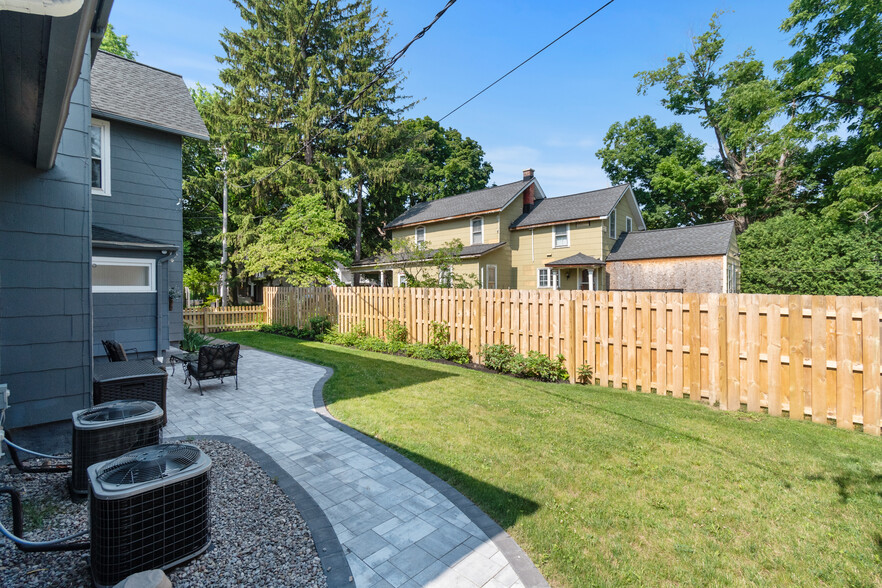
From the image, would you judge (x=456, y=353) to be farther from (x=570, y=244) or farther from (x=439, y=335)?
(x=570, y=244)

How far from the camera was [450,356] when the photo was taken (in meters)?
9.16

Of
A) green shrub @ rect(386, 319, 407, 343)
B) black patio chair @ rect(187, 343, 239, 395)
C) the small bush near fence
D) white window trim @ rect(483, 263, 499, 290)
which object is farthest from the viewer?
white window trim @ rect(483, 263, 499, 290)

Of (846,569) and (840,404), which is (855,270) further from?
(846,569)

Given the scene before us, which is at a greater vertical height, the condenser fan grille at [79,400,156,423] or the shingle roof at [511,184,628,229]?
the shingle roof at [511,184,628,229]

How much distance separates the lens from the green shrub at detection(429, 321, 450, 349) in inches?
376

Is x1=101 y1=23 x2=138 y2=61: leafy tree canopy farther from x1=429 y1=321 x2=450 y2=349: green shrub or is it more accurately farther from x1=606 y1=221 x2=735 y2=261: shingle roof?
x1=606 y1=221 x2=735 y2=261: shingle roof

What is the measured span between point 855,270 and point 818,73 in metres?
11.4

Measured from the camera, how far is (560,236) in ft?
66.0

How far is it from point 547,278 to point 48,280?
1909 centimetres

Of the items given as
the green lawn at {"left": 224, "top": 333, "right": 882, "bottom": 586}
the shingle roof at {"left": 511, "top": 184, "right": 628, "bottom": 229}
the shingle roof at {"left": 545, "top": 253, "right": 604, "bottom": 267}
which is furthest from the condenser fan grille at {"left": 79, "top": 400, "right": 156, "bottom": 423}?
the shingle roof at {"left": 511, "top": 184, "right": 628, "bottom": 229}

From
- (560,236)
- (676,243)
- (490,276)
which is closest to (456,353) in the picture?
(490,276)

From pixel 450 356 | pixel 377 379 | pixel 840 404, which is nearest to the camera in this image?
pixel 840 404

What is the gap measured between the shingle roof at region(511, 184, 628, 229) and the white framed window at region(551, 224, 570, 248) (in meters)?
0.47

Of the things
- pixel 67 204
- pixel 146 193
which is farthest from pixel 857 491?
pixel 146 193
